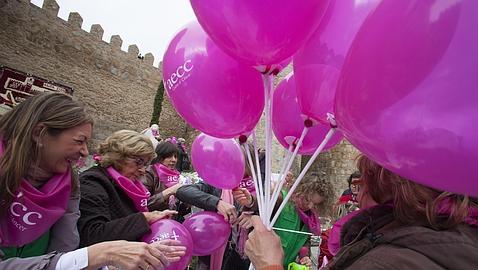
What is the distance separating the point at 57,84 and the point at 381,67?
14577 mm

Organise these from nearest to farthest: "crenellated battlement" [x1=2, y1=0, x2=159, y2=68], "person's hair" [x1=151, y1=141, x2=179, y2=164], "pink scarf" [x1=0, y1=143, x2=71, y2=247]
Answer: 1. "pink scarf" [x1=0, y1=143, x2=71, y2=247]
2. "person's hair" [x1=151, y1=141, x2=179, y2=164]
3. "crenellated battlement" [x1=2, y1=0, x2=159, y2=68]

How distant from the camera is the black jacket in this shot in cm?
164

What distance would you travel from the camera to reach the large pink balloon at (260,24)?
1034 mm

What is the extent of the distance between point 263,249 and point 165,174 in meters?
2.47

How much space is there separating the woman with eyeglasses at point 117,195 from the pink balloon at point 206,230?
222 mm

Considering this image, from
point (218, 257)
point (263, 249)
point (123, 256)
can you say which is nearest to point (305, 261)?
point (218, 257)

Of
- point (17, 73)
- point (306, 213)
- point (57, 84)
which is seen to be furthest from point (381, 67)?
point (57, 84)

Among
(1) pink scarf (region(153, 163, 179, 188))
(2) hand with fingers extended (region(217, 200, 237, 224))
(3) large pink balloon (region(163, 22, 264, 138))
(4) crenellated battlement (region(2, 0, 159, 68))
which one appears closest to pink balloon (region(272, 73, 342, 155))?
(3) large pink balloon (region(163, 22, 264, 138))

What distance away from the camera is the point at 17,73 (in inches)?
455

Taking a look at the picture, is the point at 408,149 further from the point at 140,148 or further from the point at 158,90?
the point at 158,90

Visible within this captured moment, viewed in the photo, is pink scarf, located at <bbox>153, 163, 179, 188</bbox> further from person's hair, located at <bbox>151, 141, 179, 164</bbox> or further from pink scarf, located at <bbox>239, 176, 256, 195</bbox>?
pink scarf, located at <bbox>239, 176, 256, 195</bbox>

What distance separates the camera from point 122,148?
1990 millimetres

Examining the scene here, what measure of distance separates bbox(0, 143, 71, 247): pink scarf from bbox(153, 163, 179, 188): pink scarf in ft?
6.51

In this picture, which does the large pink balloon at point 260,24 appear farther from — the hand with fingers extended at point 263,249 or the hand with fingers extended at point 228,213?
the hand with fingers extended at point 228,213
